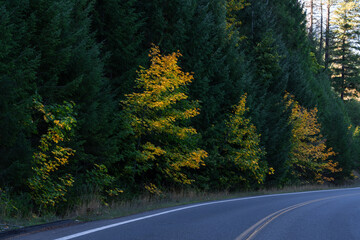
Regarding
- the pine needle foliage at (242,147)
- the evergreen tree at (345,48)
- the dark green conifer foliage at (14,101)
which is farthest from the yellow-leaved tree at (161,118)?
the evergreen tree at (345,48)

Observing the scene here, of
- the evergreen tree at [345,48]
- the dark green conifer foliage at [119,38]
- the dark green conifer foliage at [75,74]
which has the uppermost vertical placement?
the evergreen tree at [345,48]

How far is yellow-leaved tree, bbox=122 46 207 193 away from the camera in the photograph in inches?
592

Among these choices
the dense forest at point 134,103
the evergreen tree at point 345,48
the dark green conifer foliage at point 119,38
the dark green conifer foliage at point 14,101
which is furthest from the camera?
the evergreen tree at point 345,48

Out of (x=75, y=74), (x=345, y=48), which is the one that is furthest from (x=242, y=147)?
(x=345, y=48)

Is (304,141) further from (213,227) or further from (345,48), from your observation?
(345,48)

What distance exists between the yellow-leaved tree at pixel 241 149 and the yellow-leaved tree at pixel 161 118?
492 cm

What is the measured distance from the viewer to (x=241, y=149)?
21.7 meters

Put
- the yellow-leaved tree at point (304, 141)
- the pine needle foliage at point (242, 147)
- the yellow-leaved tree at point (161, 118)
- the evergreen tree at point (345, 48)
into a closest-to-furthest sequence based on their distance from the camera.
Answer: the yellow-leaved tree at point (161, 118) < the pine needle foliage at point (242, 147) < the yellow-leaved tree at point (304, 141) < the evergreen tree at point (345, 48)

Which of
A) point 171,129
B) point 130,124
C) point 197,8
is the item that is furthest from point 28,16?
point 197,8

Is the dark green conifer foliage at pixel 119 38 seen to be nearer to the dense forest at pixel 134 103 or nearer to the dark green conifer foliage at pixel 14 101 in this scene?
the dense forest at pixel 134 103

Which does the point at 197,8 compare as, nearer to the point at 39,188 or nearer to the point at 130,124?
the point at 130,124

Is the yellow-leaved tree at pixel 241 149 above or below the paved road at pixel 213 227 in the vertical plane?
above

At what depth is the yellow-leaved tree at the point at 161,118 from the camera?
15.0 metres

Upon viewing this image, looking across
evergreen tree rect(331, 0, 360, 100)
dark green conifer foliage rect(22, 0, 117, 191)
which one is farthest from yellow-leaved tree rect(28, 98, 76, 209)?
evergreen tree rect(331, 0, 360, 100)
